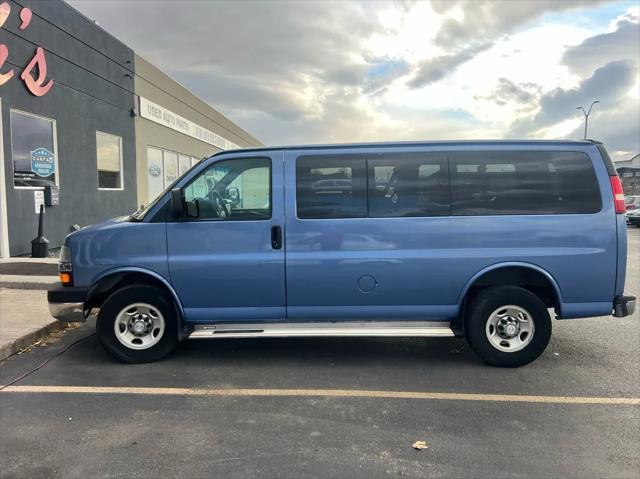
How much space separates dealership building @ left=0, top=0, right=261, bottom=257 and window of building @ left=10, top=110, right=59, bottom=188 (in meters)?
0.02

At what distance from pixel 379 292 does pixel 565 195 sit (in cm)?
199

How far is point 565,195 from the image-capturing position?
4.77m

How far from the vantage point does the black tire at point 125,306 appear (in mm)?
4863

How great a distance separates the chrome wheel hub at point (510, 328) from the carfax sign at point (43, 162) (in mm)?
10185

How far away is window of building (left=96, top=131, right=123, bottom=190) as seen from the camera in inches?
550

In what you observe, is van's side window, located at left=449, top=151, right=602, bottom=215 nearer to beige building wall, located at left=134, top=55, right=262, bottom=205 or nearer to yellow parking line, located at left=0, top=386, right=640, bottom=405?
yellow parking line, located at left=0, top=386, right=640, bottom=405

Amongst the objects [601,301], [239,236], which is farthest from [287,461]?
[601,301]

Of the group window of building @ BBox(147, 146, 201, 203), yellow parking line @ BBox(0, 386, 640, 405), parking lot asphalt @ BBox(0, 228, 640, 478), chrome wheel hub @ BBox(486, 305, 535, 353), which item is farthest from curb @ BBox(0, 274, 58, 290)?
window of building @ BBox(147, 146, 201, 203)

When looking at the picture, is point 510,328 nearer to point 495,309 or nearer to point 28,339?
point 495,309

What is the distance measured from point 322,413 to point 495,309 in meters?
1.99

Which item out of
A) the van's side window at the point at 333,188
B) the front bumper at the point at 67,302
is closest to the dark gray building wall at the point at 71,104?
the front bumper at the point at 67,302

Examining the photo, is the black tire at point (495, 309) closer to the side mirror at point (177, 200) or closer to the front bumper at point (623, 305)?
the front bumper at point (623, 305)

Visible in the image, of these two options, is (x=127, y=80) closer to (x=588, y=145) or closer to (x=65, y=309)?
(x=65, y=309)

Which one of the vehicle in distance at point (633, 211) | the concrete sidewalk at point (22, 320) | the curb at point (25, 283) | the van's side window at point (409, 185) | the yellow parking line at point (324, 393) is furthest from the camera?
the vehicle in distance at point (633, 211)
